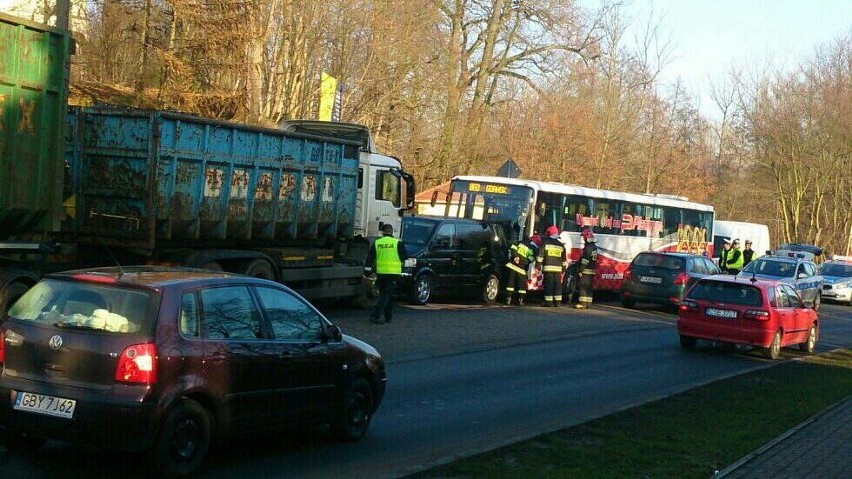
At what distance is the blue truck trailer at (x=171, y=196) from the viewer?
41.3ft

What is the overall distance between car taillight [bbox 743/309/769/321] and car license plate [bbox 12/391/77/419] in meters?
13.7

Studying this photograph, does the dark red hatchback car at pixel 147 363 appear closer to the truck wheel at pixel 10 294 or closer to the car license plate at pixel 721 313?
the truck wheel at pixel 10 294

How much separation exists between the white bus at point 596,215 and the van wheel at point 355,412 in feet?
57.4

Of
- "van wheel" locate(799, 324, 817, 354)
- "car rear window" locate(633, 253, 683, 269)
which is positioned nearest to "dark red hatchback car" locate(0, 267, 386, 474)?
"van wheel" locate(799, 324, 817, 354)

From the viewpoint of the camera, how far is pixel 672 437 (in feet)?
32.4

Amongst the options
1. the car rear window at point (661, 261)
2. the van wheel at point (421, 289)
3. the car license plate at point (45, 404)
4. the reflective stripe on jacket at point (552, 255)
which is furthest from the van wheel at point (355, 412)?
the car rear window at point (661, 261)

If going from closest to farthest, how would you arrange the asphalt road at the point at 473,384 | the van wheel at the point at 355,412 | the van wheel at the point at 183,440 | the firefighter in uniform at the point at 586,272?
the van wheel at the point at 183,440 → the asphalt road at the point at 473,384 → the van wheel at the point at 355,412 → the firefighter in uniform at the point at 586,272

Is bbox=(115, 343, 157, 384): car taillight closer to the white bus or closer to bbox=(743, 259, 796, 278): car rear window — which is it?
the white bus

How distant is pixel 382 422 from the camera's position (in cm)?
1036

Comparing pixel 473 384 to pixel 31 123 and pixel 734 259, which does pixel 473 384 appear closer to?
pixel 31 123

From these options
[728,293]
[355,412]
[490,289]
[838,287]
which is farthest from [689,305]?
[838,287]

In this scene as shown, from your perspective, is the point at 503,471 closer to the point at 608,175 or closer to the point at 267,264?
the point at 267,264

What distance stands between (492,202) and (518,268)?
3.38 meters

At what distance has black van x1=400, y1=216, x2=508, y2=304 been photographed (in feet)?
74.6
